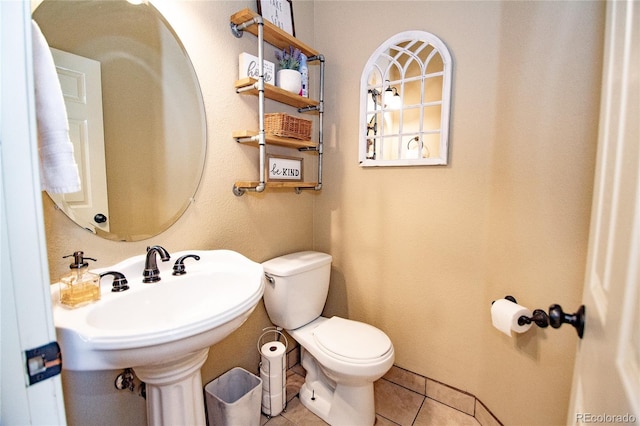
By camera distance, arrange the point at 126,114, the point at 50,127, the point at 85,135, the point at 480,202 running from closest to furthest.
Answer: the point at 50,127 → the point at 85,135 → the point at 126,114 → the point at 480,202

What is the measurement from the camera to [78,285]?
845 mm

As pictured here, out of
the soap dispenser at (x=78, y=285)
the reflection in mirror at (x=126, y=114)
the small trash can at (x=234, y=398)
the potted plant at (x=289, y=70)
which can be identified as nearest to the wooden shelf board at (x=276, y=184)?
the reflection in mirror at (x=126, y=114)

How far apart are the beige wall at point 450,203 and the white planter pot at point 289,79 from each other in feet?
0.52

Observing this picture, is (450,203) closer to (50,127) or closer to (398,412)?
(398,412)

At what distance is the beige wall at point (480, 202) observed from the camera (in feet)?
3.33

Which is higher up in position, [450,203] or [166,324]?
[450,203]

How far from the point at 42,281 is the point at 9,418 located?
17 centimetres

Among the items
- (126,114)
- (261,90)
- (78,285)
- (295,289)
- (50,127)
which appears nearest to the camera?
(50,127)

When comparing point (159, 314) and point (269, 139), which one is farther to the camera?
point (269, 139)

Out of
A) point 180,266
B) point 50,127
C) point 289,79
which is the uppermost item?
point 289,79

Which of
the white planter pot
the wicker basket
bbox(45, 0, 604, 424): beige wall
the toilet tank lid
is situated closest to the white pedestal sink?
Result: bbox(45, 0, 604, 424): beige wall

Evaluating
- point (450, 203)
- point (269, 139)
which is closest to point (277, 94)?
point (269, 139)

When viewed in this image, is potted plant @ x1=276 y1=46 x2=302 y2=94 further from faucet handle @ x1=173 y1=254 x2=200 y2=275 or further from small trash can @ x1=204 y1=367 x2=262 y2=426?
small trash can @ x1=204 y1=367 x2=262 y2=426

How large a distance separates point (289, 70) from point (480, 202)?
3.72 feet
